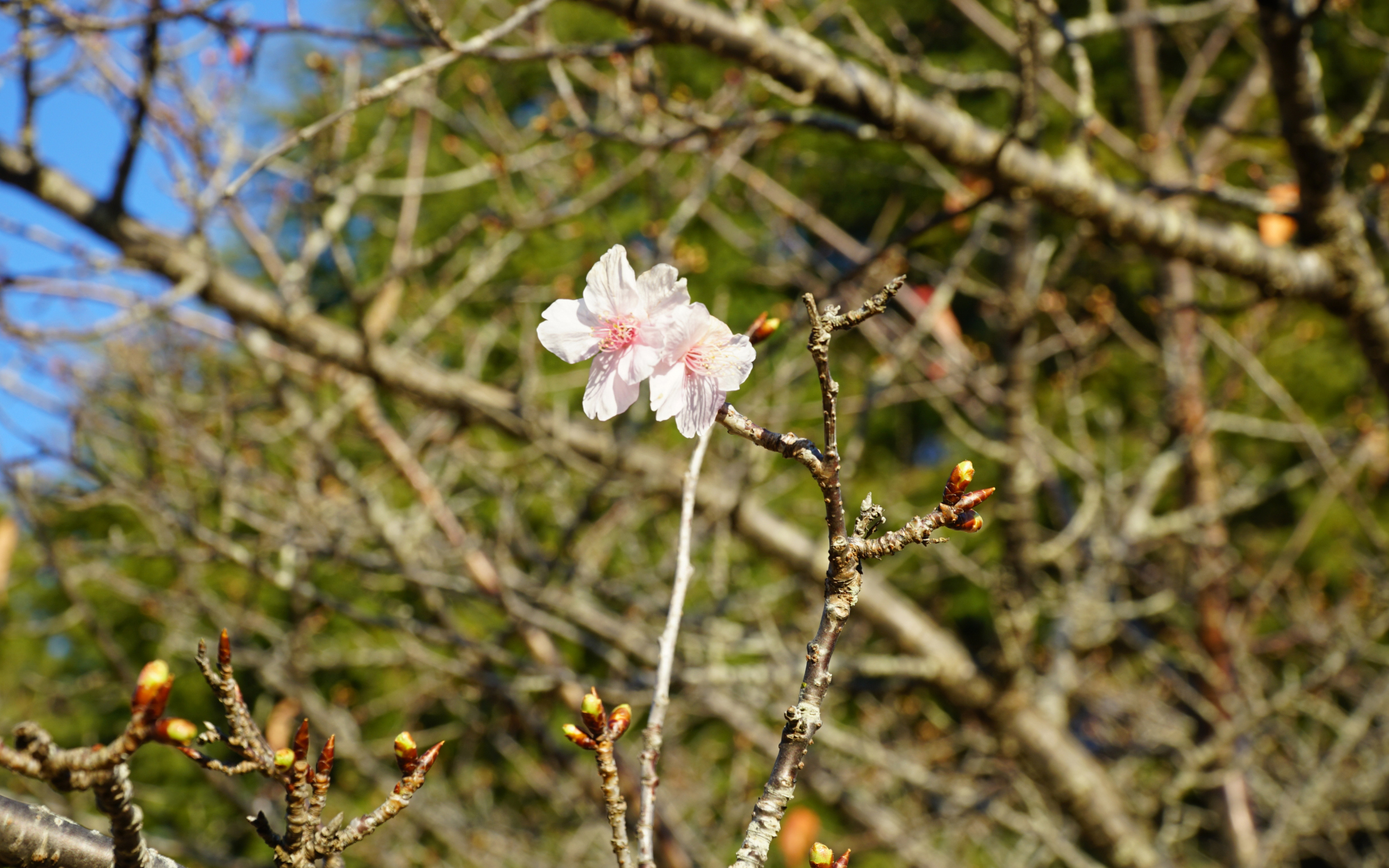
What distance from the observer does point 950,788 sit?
339 cm

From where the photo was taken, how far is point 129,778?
83 centimetres

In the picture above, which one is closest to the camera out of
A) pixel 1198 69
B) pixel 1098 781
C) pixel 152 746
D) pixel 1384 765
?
pixel 1098 781

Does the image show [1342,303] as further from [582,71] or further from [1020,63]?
[582,71]

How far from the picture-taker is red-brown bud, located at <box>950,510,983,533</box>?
89 centimetres

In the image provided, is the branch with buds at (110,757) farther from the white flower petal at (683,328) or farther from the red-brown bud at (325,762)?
the white flower petal at (683,328)

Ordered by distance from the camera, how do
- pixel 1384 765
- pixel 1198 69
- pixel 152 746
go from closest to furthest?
pixel 1384 765
pixel 1198 69
pixel 152 746

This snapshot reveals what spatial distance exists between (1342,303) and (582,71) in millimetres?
3024

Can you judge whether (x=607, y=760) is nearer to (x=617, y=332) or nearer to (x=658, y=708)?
(x=658, y=708)

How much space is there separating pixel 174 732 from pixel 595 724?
365 mm

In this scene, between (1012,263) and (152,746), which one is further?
(152,746)

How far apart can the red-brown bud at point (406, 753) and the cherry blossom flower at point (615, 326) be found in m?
0.38

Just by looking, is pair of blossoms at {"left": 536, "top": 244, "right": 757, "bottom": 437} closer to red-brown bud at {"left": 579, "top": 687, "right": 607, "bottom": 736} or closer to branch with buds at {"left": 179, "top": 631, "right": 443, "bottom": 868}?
red-brown bud at {"left": 579, "top": 687, "right": 607, "bottom": 736}

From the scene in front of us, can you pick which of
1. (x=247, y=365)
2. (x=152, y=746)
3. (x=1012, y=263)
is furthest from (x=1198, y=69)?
Answer: (x=152, y=746)

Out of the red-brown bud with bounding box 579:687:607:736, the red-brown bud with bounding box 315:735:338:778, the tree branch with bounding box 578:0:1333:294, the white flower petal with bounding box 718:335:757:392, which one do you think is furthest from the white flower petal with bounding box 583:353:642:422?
the tree branch with bounding box 578:0:1333:294
